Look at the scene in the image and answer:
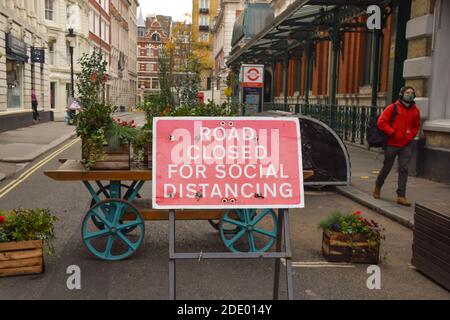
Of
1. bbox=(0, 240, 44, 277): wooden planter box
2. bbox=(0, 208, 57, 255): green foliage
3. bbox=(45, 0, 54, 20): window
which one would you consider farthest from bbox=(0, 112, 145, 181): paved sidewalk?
bbox=(45, 0, 54, 20): window

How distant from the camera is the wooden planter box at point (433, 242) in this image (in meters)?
4.89

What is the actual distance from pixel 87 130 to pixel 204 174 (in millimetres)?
2430

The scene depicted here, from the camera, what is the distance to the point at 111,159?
5.75m

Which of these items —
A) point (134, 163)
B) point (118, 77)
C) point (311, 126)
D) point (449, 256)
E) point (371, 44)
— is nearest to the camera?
point (449, 256)

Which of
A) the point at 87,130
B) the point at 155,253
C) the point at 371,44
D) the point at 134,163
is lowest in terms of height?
the point at 155,253

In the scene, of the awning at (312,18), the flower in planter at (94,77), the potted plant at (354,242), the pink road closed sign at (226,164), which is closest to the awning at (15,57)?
the awning at (312,18)

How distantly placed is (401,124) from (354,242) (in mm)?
3539

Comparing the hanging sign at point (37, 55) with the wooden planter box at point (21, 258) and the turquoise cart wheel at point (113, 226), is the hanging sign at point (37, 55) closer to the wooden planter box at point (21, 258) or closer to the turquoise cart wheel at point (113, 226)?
the turquoise cart wheel at point (113, 226)

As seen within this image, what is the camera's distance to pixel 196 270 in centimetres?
545

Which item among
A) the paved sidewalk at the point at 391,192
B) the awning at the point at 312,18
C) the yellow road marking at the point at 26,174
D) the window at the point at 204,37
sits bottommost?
the yellow road marking at the point at 26,174

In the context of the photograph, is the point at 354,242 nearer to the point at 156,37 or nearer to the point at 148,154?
the point at 148,154

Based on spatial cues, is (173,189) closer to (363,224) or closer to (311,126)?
(363,224)

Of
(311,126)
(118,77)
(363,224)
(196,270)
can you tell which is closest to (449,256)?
(363,224)

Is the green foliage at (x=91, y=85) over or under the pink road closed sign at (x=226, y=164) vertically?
over
